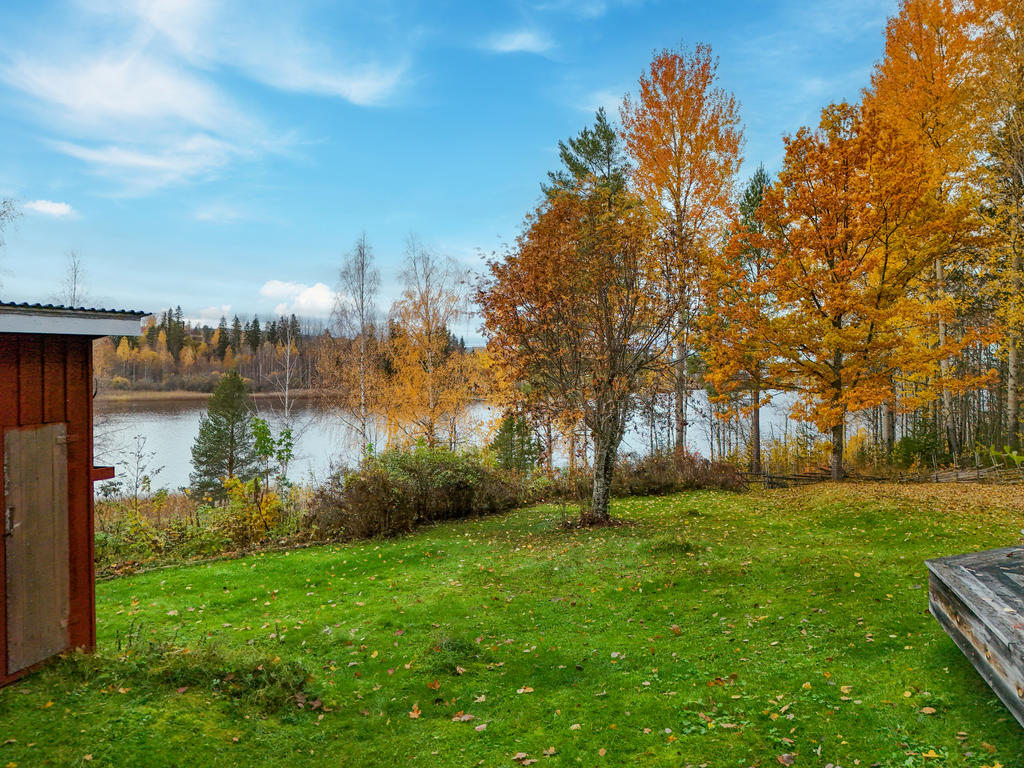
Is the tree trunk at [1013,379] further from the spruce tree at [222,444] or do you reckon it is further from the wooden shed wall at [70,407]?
the spruce tree at [222,444]

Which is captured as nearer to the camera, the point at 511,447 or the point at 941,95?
the point at 941,95

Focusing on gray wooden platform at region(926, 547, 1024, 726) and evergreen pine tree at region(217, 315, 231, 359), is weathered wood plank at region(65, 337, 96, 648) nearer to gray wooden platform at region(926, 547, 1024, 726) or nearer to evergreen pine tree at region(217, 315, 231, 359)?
gray wooden platform at region(926, 547, 1024, 726)

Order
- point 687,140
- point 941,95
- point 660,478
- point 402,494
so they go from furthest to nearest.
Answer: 1. point 687,140
2. point 660,478
3. point 941,95
4. point 402,494

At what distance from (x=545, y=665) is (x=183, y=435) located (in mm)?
29439

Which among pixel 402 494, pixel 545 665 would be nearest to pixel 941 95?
pixel 402 494

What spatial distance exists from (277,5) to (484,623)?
1360 centimetres

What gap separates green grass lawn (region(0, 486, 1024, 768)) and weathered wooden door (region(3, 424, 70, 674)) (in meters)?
0.28

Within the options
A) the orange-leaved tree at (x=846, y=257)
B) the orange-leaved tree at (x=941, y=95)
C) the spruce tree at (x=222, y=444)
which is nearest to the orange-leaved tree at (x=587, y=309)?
the orange-leaved tree at (x=846, y=257)

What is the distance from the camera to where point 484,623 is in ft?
20.7

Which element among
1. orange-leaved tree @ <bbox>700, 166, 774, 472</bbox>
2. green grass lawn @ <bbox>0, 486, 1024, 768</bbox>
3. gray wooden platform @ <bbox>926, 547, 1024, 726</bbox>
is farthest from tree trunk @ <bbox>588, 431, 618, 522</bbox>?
gray wooden platform @ <bbox>926, 547, 1024, 726</bbox>

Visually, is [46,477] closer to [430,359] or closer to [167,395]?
[430,359]

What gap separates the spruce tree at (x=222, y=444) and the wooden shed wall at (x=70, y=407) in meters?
15.7

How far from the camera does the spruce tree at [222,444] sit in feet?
64.3

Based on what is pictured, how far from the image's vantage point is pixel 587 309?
1038cm
